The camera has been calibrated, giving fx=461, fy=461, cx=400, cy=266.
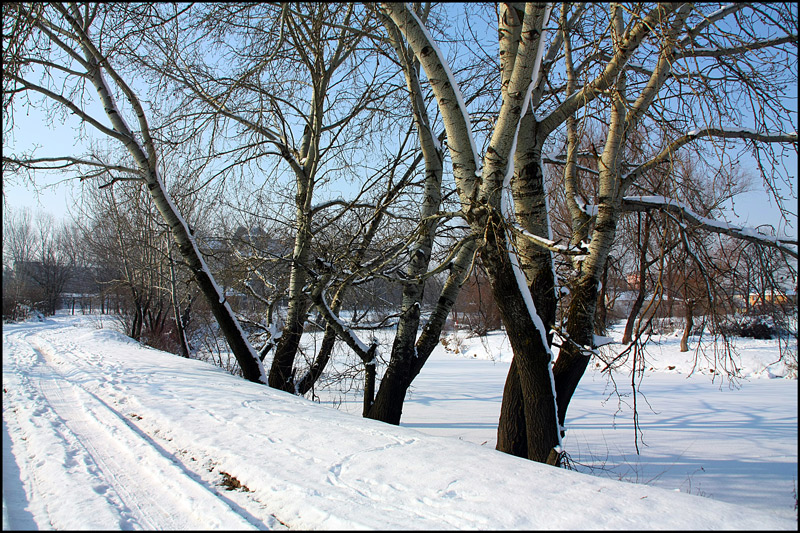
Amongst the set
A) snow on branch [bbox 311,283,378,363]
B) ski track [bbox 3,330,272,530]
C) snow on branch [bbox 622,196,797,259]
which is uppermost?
snow on branch [bbox 622,196,797,259]

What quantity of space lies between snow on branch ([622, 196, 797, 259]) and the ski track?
13.1 ft

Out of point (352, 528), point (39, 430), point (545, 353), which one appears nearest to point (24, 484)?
point (39, 430)

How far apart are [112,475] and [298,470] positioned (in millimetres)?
1138

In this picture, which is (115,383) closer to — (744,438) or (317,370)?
(317,370)

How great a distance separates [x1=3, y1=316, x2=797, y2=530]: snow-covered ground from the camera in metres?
2.12

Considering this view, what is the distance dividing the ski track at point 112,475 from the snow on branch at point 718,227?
400 centimetres

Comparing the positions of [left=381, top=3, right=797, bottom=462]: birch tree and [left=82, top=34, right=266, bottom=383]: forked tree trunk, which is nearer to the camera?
[left=381, top=3, right=797, bottom=462]: birch tree

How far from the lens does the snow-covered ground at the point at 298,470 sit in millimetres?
2125

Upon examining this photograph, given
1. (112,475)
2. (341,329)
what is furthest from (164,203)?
(112,475)

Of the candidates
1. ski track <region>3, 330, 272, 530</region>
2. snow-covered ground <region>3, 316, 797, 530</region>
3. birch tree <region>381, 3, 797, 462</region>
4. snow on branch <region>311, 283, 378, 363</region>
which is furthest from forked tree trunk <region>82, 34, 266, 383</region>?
birch tree <region>381, 3, 797, 462</region>

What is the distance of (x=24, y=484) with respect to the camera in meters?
2.59

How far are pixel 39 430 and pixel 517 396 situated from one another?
4.09m

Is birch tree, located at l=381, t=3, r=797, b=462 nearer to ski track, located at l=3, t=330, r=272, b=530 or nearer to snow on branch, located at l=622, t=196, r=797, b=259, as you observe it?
snow on branch, located at l=622, t=196, r=797, b=259

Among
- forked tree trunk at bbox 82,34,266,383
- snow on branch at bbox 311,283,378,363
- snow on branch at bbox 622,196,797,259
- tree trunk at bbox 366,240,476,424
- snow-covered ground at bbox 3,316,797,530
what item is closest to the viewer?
snow-covered ground at bbox 3,316,797,530
